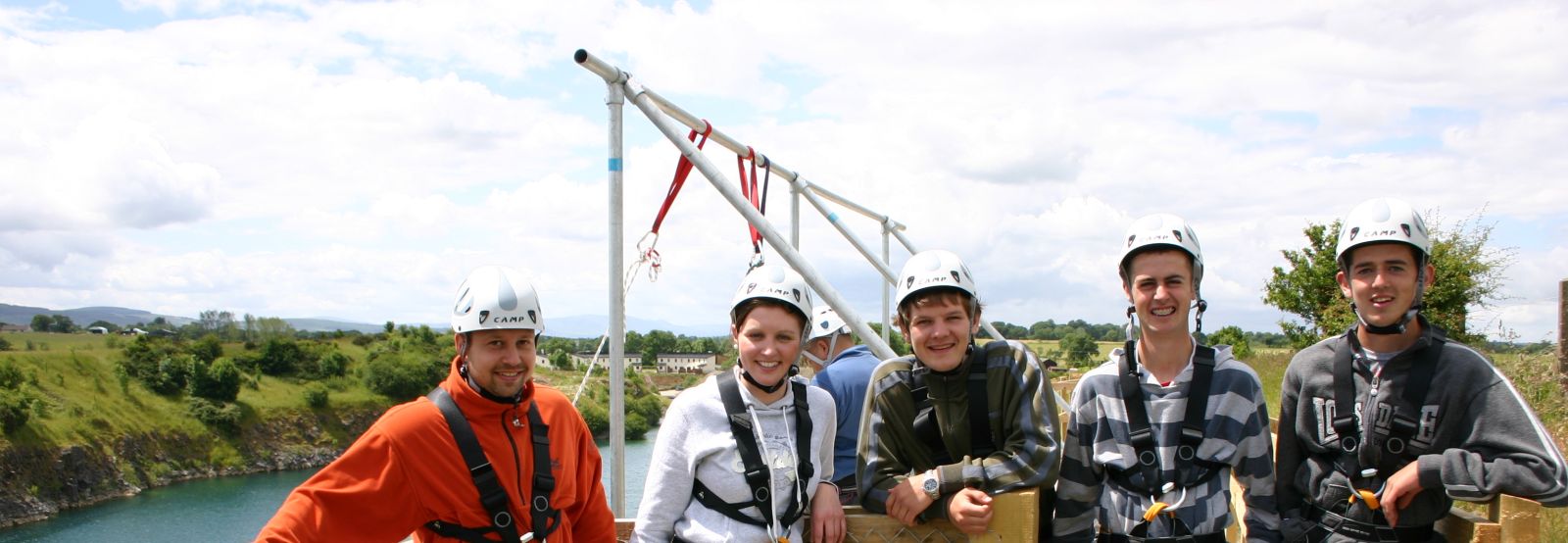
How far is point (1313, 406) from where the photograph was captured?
3.51 meters

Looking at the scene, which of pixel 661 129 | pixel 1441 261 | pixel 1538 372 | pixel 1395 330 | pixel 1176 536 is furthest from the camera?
pixel 1441 261

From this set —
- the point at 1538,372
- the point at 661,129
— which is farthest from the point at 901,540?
the point at 1538,372

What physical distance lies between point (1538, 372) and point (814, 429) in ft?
40.0

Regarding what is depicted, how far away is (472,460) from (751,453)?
943mm

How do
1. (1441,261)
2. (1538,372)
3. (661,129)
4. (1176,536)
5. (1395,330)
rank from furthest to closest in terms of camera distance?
1. (1441,261)
2. (1538,372)
3. (661,129)
4. (1395,330)
5. (1176,536)

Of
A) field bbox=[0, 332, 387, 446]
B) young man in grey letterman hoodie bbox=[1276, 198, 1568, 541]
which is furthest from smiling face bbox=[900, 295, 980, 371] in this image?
field bbox=[0, 332, 387, 446]

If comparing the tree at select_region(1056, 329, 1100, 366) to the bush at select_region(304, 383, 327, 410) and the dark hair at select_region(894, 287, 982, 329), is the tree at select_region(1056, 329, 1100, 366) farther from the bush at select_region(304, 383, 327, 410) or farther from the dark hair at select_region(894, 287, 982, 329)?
the bush at select_region(304, 383, 327, 410)

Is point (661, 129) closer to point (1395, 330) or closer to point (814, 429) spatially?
point (814, 429)

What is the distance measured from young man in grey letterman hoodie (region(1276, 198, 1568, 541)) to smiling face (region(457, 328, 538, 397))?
2777mm

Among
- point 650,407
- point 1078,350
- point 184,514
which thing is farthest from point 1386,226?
point 184,514

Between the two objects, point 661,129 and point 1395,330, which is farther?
point 661,129

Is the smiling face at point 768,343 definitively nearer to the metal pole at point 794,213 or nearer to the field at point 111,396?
the metal pole at point 794,213

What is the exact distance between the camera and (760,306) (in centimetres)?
356

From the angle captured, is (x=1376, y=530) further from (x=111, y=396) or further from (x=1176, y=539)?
(x=111, y=396)
